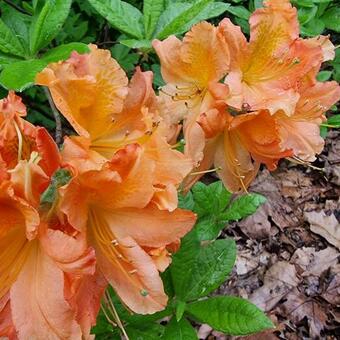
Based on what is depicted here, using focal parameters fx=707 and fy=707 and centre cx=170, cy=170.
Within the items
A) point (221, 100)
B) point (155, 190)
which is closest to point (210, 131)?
point (221, 100)

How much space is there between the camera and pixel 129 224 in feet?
3.35

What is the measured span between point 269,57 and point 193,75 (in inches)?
5.8

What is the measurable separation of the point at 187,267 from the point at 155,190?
0.65 m

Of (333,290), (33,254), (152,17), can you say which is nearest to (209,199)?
(152,17)

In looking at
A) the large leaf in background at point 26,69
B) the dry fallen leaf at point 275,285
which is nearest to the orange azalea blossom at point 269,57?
the large leaf in background at point 26,69

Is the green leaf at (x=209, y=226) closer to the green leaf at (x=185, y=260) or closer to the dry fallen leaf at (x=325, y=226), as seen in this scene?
the green leaf at (x=185, y=260)

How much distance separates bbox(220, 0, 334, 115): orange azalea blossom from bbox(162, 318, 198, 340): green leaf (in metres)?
0.59

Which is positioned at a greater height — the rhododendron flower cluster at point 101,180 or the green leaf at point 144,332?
the rhododendron flower cluster at point 101,180

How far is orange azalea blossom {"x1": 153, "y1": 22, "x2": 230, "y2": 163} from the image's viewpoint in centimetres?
128

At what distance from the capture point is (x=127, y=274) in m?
1.03

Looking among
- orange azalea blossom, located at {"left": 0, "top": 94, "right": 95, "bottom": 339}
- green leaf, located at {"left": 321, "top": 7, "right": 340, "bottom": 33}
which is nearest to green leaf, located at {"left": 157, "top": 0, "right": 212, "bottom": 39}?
orange azalea blossom, located at {"left": 0, "top": 94, "right": 95, "bottom": 339}

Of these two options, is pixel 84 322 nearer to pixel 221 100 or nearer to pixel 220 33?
pixel 221 100

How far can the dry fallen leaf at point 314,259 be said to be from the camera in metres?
2.93

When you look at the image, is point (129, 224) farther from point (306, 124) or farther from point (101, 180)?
point (306, 124)
